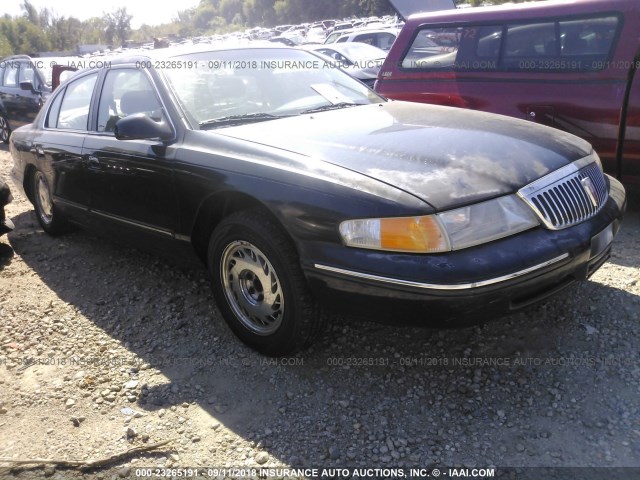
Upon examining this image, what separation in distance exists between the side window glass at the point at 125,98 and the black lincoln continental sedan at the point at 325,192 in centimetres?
1

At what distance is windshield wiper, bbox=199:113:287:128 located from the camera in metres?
3.39

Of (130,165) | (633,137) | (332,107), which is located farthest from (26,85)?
(633,137)

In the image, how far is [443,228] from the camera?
241 cm

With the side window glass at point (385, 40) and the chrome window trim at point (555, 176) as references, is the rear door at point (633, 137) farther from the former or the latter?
the side window glass at point (385, 40)

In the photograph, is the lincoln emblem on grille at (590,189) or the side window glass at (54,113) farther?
the side window glass at (54,113)

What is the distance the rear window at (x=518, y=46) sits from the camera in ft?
15.7

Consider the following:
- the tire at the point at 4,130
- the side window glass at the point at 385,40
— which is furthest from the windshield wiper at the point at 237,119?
the side window glass at the point at 385,40

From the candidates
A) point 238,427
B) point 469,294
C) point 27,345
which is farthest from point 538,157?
point 27,345

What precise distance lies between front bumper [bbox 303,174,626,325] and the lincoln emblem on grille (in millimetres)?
319

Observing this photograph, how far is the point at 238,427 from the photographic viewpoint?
267 centimetres

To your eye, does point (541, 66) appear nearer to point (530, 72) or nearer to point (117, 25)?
point (530, 72)

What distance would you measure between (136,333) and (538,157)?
2.49 metres

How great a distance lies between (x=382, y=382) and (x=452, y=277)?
31.4 inches

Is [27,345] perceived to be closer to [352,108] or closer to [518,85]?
[352,108]
